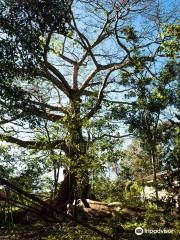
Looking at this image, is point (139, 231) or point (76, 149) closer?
point (139, 231)

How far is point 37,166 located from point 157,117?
21.8 ft

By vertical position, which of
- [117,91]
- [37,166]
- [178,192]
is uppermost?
[117,91]

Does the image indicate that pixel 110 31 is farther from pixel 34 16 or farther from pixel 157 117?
pixel 34 16

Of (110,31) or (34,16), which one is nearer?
(34,16)

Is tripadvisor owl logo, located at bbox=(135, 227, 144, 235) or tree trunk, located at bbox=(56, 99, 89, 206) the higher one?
tree trunk, located at bbox=(56, 99, 89, 206)

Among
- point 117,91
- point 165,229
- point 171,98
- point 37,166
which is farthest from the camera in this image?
point 117,91

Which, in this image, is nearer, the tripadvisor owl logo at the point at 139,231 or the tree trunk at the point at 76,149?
the tripadvisor owl logo at the point at 139,231

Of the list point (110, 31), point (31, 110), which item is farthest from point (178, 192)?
point (110, 31)

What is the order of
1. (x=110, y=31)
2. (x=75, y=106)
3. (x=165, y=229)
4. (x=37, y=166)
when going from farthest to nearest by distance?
(x=110, y=31)
(x=37, y=166)
(x=75, y=106)
(x=165, y=229)

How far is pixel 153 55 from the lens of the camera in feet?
53.0

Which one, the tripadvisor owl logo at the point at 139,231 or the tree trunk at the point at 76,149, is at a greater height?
the tree trunk at the point at 76,149

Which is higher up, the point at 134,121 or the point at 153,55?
the point at 153,55

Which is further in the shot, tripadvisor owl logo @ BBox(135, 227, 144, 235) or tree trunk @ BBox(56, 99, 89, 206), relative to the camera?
tree trunk @ BBox(56, 99, 89, 206)

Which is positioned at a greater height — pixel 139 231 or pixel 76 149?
pixel 76 149
